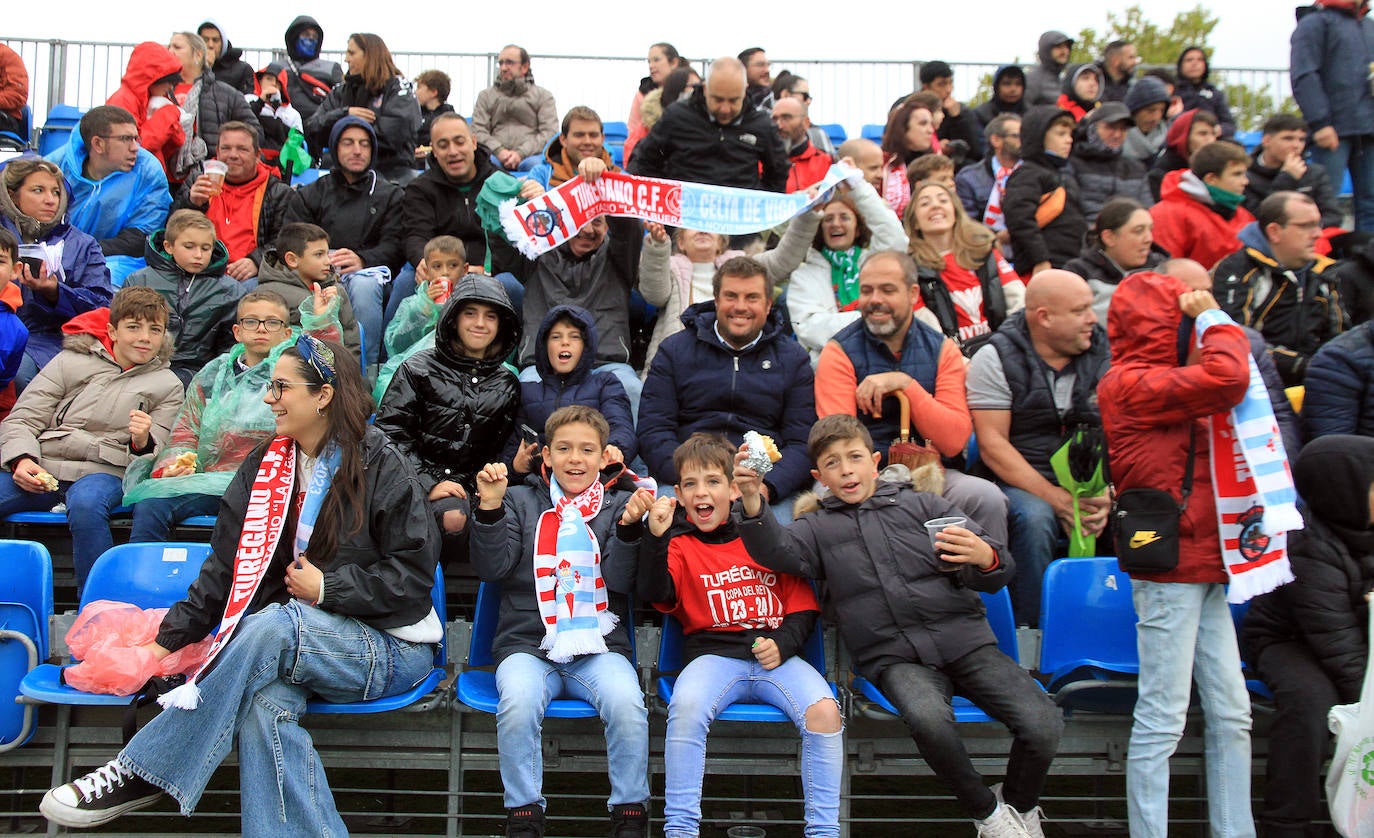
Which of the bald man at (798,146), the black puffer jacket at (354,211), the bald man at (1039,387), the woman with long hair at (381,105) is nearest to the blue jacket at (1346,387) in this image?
the bald man at (1039,387)

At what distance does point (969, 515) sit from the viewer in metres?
4.58

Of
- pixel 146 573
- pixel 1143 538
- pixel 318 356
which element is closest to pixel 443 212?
pixel 318 356

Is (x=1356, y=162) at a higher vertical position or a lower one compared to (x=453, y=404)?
higher

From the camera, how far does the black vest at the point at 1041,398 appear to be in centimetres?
492

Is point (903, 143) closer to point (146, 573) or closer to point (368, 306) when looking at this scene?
point (368, 306)

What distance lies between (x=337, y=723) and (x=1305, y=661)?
345 cm

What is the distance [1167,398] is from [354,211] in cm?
521

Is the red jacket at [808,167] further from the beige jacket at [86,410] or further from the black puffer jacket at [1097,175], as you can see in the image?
the beige jacket at [86,410]

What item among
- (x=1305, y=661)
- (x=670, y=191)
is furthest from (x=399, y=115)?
(x=1305, y=661)

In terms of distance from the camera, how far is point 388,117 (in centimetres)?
852

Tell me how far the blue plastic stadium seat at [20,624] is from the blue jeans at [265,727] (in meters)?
0.77

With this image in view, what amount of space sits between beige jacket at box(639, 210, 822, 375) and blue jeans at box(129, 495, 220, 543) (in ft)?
7.65

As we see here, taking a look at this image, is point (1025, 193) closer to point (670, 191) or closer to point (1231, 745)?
point (670, 191)

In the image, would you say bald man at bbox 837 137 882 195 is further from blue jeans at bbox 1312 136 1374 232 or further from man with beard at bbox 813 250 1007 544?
blue jeans at bbox 1312 136 1374 232
